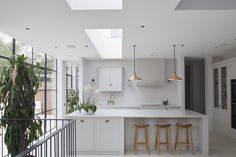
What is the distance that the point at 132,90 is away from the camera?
Result: 9.27 meters

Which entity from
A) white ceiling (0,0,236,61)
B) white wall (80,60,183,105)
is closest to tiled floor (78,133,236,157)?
white wall (80,60,183,105)

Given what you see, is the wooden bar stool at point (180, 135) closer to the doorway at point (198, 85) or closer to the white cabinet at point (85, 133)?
the white cabinet at point (85, 133)

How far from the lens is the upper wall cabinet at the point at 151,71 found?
8.87 m

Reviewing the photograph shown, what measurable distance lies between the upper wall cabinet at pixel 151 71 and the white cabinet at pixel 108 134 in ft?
11.6

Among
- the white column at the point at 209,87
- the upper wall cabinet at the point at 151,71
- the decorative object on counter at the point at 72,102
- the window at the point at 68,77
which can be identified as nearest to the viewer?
the white column at the point at 209,87

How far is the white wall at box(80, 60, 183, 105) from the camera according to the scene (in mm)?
9227

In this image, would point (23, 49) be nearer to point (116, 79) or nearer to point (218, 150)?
point (116, 79)

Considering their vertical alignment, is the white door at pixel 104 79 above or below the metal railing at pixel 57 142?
above

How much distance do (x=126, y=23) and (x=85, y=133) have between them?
113 inches

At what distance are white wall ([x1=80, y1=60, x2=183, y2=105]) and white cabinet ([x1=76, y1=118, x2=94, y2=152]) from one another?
3584 mm

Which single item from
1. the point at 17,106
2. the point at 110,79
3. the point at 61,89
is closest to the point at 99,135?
the point at 17,106

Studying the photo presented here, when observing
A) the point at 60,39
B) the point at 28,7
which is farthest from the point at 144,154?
the point at 28,7

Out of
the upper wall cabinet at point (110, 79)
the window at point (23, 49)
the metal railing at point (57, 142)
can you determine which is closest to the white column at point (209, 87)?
the upper wall cabinet at point (110, 79)

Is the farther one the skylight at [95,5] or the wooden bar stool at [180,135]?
the wooden bar stool at [180,135]
